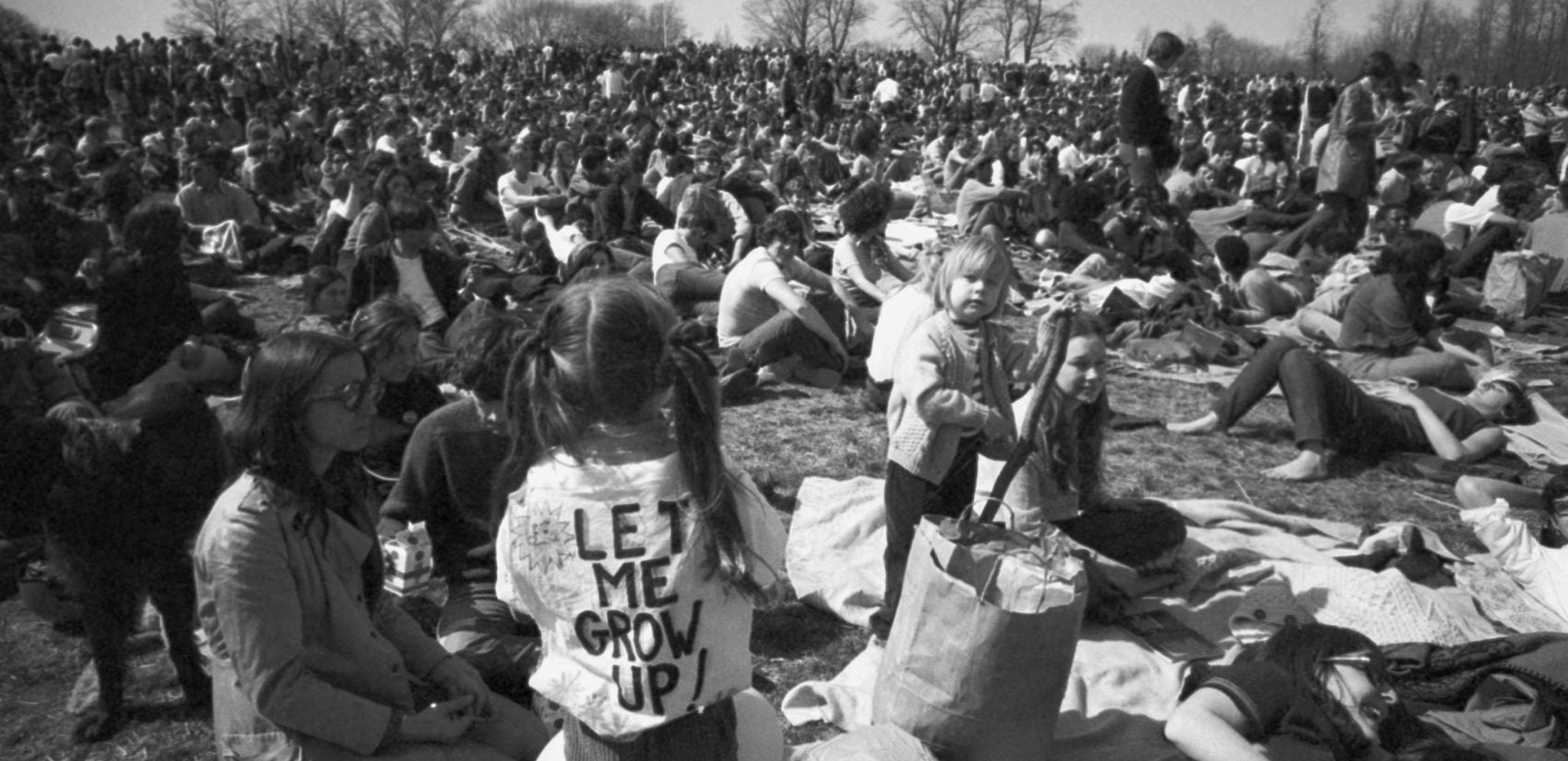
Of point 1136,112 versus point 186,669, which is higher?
point 1136,112

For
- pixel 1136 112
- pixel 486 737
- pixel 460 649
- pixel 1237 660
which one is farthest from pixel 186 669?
pixel 1136 112

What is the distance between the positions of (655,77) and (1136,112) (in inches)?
833

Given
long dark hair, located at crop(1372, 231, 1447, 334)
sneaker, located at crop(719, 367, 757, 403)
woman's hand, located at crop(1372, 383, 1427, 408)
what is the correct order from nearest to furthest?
woman's hand, located at crop(1372, 383, 1427, 408)
long dark hair, located at crop(1372, 231, 1447, 334)
sneaker, located at crop(719, 367, 757, 403)

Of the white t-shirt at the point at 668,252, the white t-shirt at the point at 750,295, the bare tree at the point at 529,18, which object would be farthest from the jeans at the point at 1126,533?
the bare tree at the point at 529,18

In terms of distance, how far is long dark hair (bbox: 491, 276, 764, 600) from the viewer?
1.85 m

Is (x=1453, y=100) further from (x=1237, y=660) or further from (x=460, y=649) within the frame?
(x=460, y=649)

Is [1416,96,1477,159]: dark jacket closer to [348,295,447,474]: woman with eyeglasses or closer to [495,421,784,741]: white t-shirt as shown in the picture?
[348,295,447,474]: woman with eyeglasses

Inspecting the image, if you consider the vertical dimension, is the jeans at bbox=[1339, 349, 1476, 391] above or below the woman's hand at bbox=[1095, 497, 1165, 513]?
above

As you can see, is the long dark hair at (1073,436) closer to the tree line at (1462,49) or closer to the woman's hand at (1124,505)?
the woman's hand at (1124,505)

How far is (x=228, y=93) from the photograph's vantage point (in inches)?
774

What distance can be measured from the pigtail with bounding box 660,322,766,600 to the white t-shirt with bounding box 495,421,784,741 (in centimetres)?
2

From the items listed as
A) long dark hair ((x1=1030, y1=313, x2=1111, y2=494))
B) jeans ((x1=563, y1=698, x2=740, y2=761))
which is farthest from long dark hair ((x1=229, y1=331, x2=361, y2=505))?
long dark hair ((x1=1030, y1=313, x2=1111, y2=494))

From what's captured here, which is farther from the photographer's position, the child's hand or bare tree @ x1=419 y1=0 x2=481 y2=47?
bare tree @ x1=419 y1=0 x2=481 y2=47

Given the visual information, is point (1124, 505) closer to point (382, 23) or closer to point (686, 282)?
point (686, 282)
